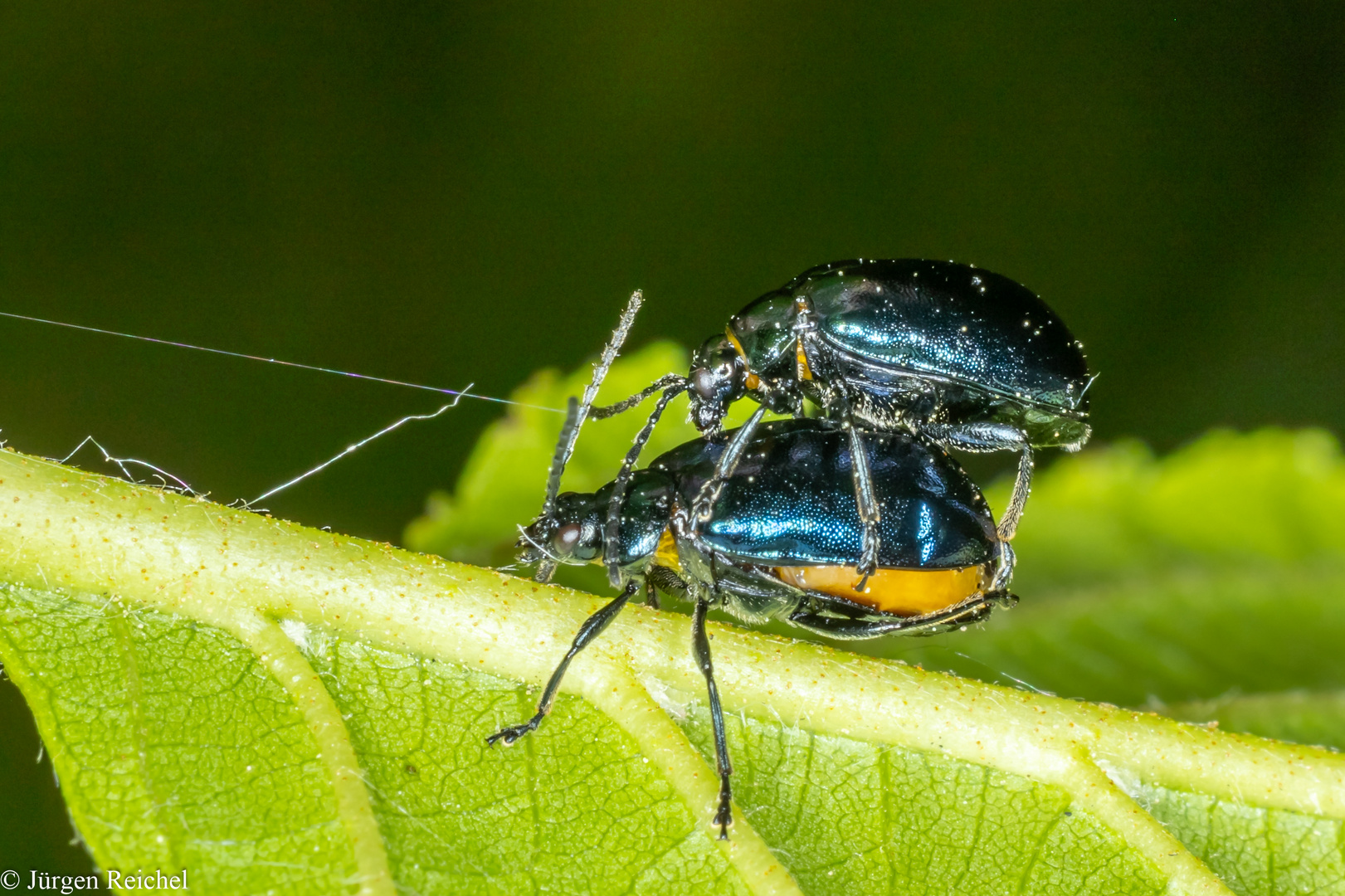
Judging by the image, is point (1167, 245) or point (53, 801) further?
point (1167, 245)

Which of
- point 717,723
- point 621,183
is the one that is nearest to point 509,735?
point 717,723

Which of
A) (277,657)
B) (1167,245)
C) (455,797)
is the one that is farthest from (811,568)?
(1167,245)

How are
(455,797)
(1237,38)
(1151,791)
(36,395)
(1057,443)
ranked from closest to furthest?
(455,797) → (1151,791) → (1057,443) → (36,395) → (1237,38)

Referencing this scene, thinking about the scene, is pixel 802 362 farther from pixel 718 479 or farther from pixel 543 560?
pixel 543 560

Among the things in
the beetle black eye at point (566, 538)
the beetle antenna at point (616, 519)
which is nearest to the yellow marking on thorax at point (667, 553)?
the beetle antenna at point (616, 519)

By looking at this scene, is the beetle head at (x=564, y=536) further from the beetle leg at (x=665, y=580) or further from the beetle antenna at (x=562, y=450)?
the beetle leg at (x=665, y=580)

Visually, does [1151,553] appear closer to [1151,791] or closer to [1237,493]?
[1237,493]
